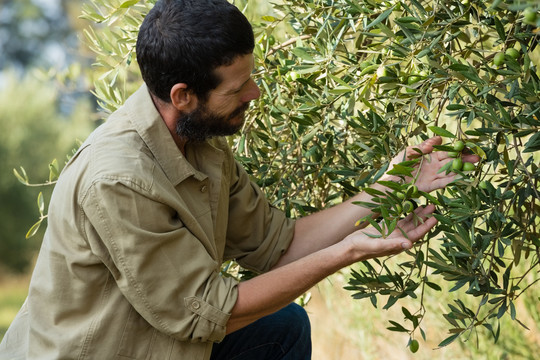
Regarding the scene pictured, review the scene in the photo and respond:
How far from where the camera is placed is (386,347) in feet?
12.1

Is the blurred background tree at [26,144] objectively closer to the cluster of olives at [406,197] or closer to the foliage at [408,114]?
the foliage at [408,114]

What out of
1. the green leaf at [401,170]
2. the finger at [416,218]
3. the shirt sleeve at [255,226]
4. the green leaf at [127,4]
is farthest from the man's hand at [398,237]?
the green leaf at [127,4]

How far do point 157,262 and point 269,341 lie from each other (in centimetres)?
64

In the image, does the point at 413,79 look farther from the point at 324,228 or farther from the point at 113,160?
the point at 113,160

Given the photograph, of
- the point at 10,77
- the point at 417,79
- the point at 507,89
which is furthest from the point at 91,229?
the point at 10,77

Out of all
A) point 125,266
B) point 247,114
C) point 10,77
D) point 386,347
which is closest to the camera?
point 125,266

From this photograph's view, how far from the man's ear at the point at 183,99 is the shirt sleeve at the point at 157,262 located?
0.28 meters

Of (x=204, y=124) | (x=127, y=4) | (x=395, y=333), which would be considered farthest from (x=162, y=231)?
(x=395, y=333)

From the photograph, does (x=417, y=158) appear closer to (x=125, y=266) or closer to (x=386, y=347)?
(x=125, y=266)

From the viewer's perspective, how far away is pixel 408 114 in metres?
1.80

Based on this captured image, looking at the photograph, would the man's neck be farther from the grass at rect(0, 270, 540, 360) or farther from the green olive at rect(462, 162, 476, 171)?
the grass at rect(0, 270, 540, 360)

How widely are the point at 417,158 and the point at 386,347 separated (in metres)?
2.13

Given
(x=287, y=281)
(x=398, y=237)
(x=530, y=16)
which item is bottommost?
(x=287, y=281)

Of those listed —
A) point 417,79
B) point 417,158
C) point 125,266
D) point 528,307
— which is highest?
point 417,79
